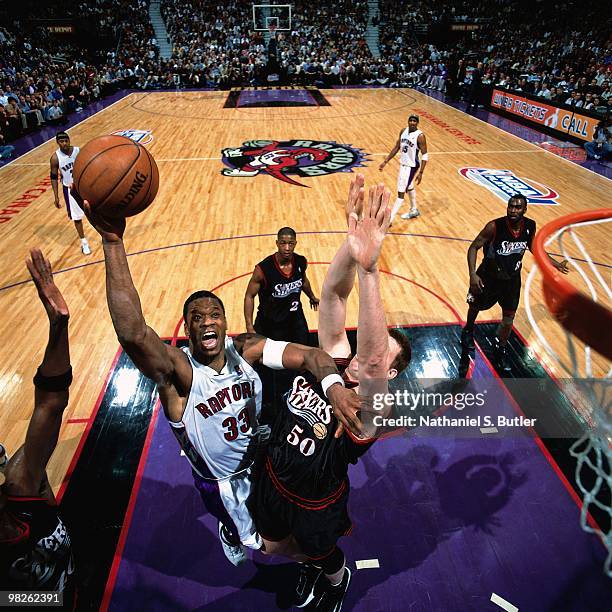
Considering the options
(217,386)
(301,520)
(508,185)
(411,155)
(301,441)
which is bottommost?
(508,185)

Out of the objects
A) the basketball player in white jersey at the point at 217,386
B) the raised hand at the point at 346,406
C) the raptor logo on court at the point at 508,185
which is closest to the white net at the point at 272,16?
the raptor logo on court at the point at 508,185

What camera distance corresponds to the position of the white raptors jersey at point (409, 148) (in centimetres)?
765

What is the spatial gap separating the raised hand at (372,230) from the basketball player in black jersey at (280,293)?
216cm

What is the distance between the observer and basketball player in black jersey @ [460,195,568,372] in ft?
14.6

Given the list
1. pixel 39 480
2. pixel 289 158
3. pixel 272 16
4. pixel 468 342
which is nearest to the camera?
pixel 39 480

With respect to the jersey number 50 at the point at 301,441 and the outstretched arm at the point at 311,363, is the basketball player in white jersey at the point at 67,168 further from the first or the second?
the jersey number 50 at the point at 301,441

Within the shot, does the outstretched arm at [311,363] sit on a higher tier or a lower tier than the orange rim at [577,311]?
lower

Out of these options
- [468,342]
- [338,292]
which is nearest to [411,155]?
[468,342]

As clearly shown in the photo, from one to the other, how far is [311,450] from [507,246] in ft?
10.2

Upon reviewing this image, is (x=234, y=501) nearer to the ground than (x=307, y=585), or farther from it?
farther from it

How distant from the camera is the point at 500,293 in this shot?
183 inches

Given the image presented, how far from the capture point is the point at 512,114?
659 inches

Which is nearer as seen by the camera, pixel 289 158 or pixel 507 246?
pixel 507 246

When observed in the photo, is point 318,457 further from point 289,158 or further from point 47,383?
point 289,158
